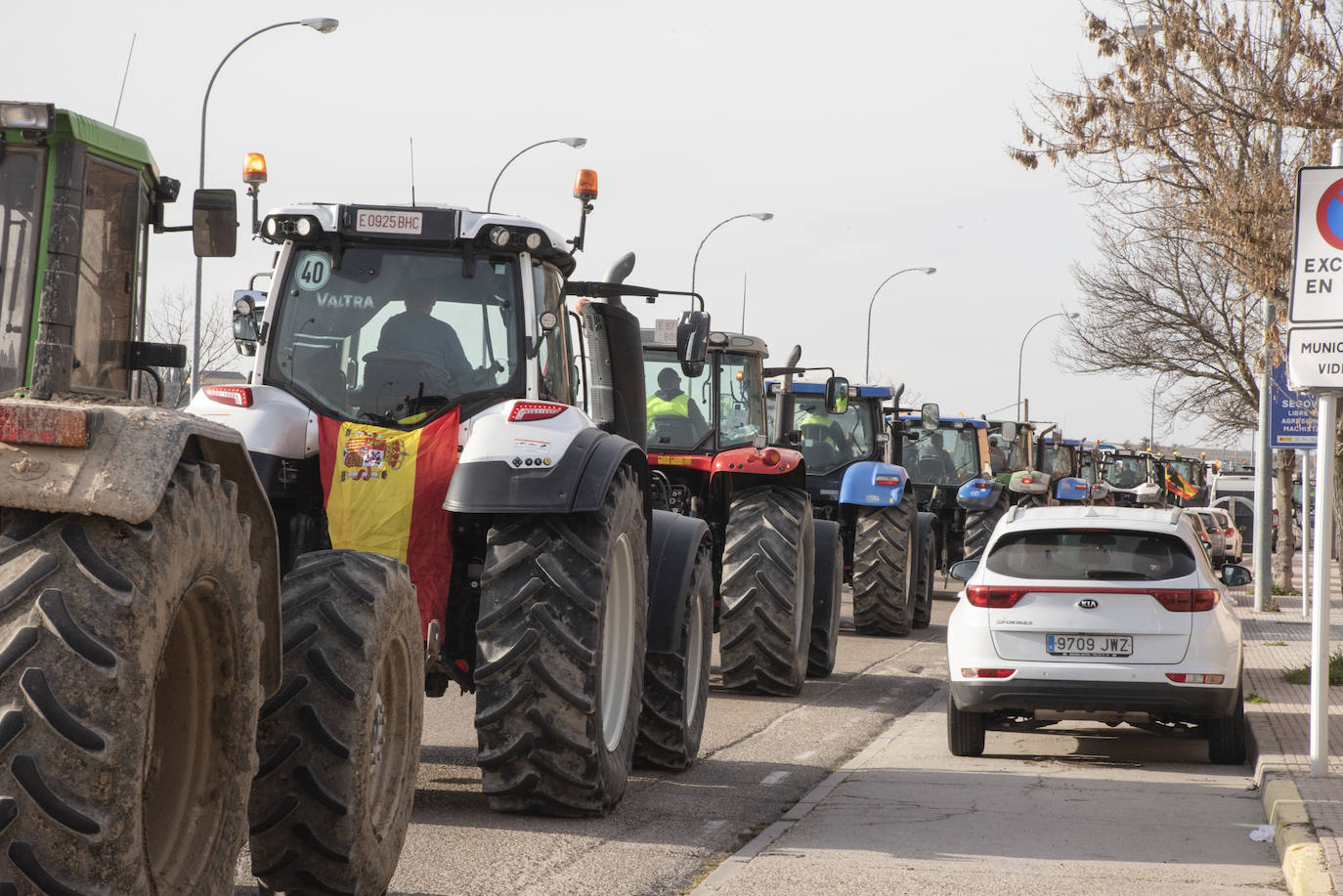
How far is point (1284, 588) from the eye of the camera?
97.1 feet

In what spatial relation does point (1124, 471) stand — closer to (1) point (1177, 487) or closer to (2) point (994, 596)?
(1) point (1177, 487)

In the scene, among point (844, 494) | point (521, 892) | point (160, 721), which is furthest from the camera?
point (844, 494)

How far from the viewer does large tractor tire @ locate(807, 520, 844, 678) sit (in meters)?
13.8

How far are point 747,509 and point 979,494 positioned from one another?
9685mm

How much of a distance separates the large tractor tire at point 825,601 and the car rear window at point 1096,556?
316cm

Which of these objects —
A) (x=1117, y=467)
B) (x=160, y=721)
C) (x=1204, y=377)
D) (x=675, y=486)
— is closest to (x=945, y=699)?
(x=675, y=486)

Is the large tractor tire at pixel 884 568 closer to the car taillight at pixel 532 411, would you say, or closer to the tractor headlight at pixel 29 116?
the car taillight at pixel 532 411

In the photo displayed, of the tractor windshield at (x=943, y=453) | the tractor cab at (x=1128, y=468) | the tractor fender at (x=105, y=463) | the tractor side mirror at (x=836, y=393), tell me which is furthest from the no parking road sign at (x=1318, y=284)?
the tractor cab at (x=1128, y=468)

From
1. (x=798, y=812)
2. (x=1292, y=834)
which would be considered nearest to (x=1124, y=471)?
(x=798, y=812)

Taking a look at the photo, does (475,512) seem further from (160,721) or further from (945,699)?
(945,699)

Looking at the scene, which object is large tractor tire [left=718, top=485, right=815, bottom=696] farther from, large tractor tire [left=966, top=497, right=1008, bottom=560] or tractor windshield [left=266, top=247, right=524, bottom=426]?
large tractor tire [left=966, top=497, right=1008, bottom=560]

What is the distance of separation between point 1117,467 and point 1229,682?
143 feet

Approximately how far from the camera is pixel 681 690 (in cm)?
892

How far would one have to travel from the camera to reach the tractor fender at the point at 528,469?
6992mm
